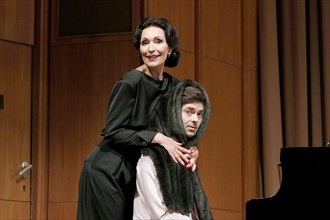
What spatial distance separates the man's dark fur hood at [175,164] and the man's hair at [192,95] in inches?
0.8

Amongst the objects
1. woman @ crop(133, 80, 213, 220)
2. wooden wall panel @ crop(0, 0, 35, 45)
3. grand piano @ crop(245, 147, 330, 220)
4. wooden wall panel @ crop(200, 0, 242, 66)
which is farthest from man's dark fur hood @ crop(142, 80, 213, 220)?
wooden wall panel @ crop(200, 0, 242, 66)

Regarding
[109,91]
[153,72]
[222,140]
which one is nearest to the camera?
[153,72]

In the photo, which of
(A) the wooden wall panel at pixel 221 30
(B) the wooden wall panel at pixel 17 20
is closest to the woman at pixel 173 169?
(B) the wooden wall panel at pixel 17 20

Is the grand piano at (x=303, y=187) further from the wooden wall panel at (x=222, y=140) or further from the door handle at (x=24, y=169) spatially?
the door handle at (x=24, y=169)

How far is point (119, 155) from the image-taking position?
3.50 metres

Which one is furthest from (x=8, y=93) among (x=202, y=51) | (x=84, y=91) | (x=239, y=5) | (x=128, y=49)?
(x=239, y=5)

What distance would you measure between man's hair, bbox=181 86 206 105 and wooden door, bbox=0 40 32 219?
247 cm

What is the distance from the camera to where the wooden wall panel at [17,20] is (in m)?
5.68

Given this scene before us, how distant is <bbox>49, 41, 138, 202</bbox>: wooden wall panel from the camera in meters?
5.65

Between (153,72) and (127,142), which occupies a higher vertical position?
(153,72)

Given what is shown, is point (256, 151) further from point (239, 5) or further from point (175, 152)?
point (175, 152)

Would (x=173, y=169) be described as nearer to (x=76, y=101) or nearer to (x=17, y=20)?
(x=76, y=101)

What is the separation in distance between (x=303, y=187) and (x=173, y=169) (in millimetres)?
999

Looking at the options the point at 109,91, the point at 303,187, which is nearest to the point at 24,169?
the point at 109,91
